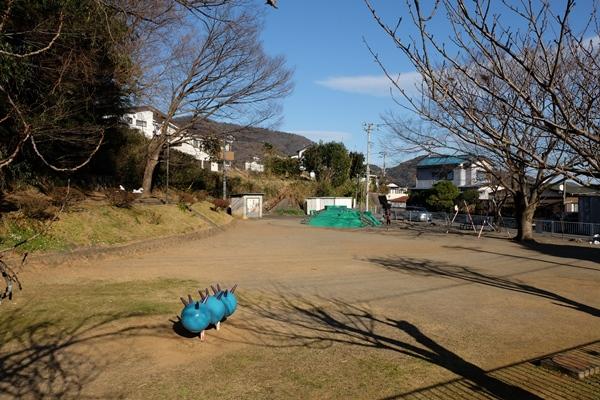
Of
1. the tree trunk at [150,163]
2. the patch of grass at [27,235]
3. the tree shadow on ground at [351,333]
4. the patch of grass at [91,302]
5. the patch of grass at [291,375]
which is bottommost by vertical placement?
the patch of grass at [291,375]

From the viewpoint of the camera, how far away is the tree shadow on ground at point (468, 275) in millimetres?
9492

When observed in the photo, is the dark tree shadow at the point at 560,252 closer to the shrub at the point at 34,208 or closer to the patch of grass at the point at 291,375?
the patch of grass at the point at 291,375

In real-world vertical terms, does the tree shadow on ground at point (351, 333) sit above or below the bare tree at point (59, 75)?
below

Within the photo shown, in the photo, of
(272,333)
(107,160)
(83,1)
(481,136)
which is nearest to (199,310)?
(272,333)

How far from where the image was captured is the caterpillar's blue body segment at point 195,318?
6.18 m

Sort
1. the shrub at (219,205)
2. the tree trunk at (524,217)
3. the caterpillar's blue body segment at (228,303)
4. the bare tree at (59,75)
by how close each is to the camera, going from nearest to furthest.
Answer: the caterpillar's blue body segment at (228,303), the bare tree at (59,75), the tree trunk at (524,217), the shrub at (219,205)

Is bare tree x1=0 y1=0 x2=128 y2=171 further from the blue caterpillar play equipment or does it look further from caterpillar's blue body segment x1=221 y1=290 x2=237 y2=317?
caterpillar's blue body segment x1=221 y1=290 x2=237 y2=317

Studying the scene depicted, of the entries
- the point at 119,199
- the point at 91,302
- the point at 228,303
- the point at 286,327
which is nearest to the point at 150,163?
the point at 119,199

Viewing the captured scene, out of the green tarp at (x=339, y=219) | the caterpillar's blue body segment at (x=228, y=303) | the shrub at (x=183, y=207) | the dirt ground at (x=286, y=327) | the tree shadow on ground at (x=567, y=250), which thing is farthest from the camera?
the green tarp at (x=339, y=219)

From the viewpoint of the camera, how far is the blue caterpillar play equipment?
20.3 ft

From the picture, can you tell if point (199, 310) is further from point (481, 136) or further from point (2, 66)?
point (2, 66)

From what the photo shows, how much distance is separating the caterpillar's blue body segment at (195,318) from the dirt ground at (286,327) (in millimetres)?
239

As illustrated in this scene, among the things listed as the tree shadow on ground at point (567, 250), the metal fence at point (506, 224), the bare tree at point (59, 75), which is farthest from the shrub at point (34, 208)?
the metal fence at point (506, 224)

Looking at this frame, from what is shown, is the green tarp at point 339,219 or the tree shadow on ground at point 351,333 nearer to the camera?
the tree shadow on ground at point 351,333
